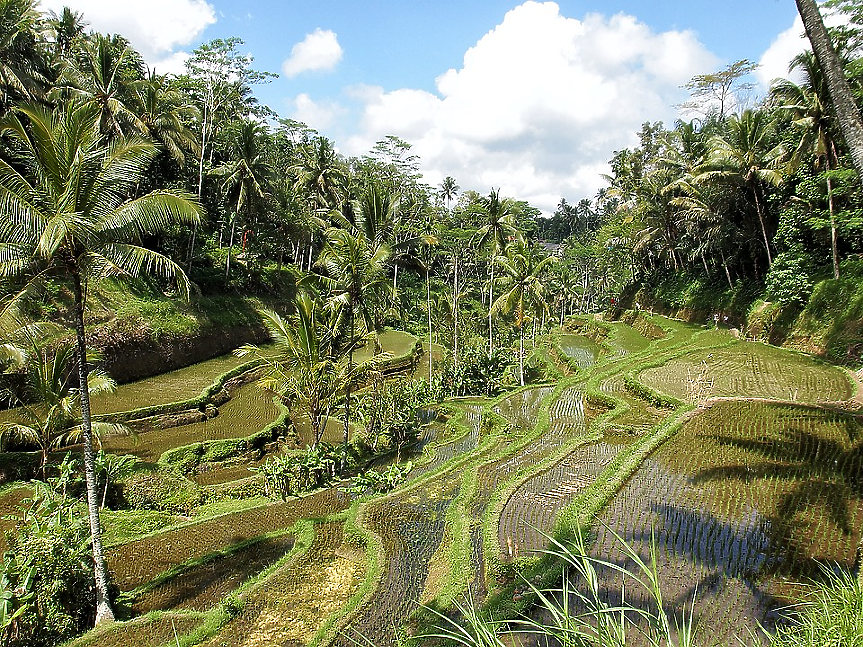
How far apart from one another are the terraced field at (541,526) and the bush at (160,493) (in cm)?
173

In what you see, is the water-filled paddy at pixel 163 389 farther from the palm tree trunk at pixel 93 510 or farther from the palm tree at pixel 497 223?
the palm tree at pixel 497 223

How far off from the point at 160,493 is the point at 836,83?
13724 mm

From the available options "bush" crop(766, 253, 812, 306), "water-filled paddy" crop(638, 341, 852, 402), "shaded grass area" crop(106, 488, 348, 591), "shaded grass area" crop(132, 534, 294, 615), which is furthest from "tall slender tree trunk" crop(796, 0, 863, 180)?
"bush" crop(766, 253, 812, 306)

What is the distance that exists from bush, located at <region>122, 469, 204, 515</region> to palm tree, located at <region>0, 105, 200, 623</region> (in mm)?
4219

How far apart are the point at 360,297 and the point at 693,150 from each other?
27.8 meters

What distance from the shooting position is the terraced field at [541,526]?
21.3ft

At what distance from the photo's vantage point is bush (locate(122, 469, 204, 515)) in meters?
11.0

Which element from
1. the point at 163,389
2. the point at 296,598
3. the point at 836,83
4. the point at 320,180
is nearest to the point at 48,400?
the point at 296,598

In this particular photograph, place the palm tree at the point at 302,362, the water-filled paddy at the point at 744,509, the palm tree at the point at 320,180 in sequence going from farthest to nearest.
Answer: the palm tree at the point at 320,180, the palm tree at the point at 302,362, the water-filled paddy at the point at 744,509

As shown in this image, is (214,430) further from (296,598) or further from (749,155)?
(749,155)

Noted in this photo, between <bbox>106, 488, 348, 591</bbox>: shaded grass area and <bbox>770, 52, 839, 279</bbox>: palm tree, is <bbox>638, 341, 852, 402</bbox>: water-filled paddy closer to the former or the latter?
<bbox>770, 52, 839, 279</bbox>: palm tree

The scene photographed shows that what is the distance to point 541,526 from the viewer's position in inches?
342

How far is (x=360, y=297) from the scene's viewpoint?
1352 centimetres

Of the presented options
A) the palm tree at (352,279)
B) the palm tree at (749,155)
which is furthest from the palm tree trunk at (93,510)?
the palm tree at (749,155)
